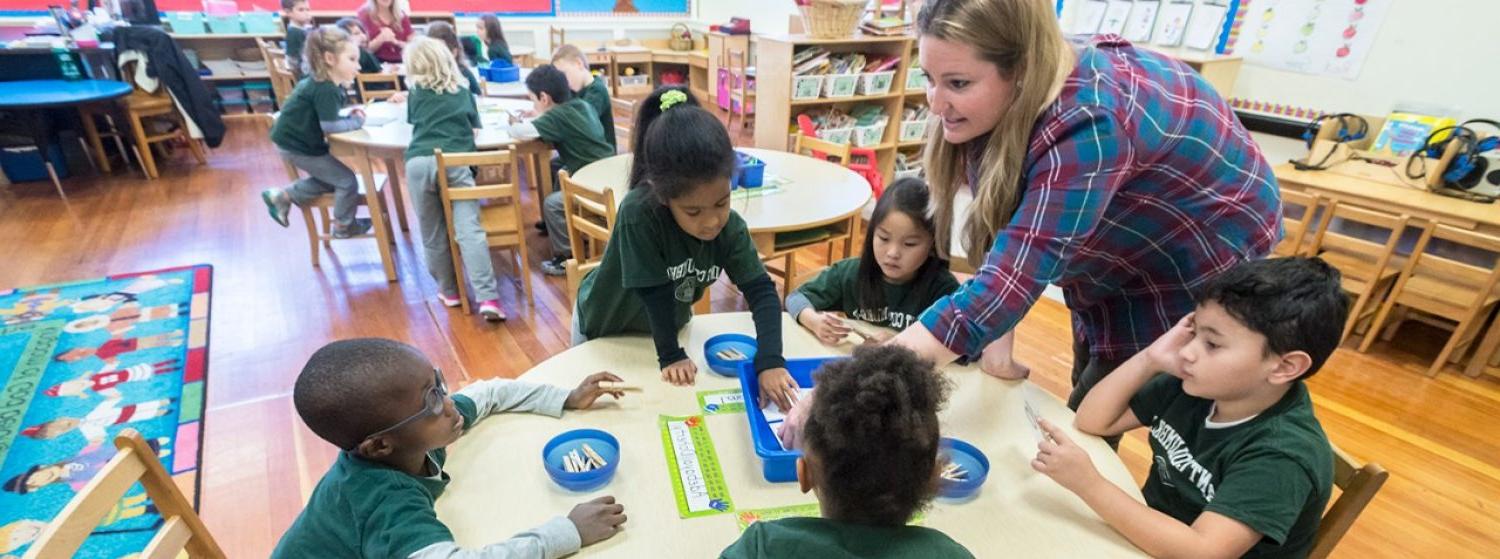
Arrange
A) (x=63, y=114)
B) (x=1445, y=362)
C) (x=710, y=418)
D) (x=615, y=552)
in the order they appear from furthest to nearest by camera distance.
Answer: (x=63, y=114) < (x=1445, y=362) < (x=710, y=418) < (x=615, y=552)

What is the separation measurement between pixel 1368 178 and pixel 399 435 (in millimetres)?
3886

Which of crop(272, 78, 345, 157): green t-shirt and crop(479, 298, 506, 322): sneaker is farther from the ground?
crop(272, 78, 345, 157): green t-shirt

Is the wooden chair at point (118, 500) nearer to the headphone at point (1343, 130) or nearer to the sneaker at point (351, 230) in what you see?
the sneaker at point (351, 230)

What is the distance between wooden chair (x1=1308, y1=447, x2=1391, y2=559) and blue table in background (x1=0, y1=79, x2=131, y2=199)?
589 cm

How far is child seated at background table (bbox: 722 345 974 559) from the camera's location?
755mm

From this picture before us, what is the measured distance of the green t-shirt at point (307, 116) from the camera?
10.2 feet

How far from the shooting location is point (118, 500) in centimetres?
97

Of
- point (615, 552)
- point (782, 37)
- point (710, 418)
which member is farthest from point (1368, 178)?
→ point (615, 552)

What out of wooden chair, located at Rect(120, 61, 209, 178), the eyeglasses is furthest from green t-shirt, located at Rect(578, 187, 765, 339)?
wooden chair, located at Rect(120, 61, 209, 178)

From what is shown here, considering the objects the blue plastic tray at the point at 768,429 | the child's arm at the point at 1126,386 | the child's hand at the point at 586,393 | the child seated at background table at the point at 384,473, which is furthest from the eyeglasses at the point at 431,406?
the child's arm at the point at 1126,386

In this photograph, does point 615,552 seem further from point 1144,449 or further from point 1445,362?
point 1445,362

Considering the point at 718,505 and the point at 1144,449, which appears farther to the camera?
the point at 1144,449

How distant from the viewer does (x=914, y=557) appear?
2.50ft

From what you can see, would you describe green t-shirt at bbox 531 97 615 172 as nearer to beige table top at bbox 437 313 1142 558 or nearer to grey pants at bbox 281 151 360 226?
grey pants at bbox 281 151 360 226
